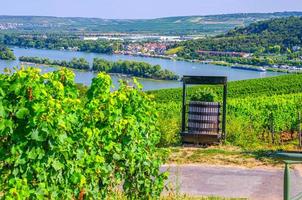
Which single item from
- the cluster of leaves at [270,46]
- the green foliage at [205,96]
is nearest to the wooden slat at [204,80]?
the green foliage at [205,96]

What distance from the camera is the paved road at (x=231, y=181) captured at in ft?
37.4

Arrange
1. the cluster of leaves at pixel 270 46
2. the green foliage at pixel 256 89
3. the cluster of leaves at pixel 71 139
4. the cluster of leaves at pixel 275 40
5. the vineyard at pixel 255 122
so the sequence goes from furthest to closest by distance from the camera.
Answer: the cluster of leaves at pixel 275 40 → the cluster of leaves at pixel 270 46 → the green foliage at pixel 256 89 → the vineyard at pixel 255 122 → the cluster of leaves at pixel 71 139

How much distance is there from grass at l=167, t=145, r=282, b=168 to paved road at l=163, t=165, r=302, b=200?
19.5 inches

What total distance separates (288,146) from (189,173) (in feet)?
18.9

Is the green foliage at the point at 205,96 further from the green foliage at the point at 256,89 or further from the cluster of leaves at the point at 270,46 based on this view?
the cluster of leaves at the point at 270,46

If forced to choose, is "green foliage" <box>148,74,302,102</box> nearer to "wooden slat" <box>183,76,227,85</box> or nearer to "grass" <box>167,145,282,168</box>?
"wooden slat" <box>183,76,227,85</box>

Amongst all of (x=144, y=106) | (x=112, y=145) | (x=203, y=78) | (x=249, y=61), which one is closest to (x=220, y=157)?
(x=203, y=78)

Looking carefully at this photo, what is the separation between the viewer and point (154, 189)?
8.72 meters

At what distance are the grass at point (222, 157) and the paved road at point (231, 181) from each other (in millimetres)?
496

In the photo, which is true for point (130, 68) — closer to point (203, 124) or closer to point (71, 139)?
point (203, 124)

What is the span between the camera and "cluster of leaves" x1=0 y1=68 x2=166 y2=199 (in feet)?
19.4

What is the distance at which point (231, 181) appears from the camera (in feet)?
40.8

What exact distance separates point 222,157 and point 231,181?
2.29 metres

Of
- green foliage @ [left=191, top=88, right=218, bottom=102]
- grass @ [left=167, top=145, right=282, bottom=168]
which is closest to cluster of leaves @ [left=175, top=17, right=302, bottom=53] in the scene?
green foliage @ [left=191, top=88, right=218, bottom=102]
